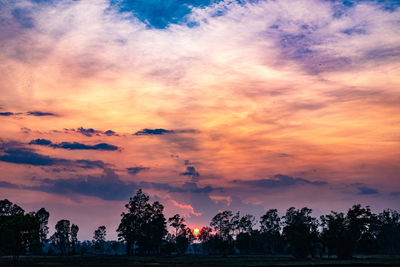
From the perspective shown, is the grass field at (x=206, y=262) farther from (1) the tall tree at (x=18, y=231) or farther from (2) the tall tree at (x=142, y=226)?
(2) the tall tree at (x=142, y=226)

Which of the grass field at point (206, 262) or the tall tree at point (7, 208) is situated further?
the tall tree at point (7, 208)

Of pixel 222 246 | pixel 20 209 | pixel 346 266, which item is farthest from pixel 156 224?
pixel 346 266

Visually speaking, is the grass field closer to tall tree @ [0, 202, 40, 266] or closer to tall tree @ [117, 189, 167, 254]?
tall tree @ [0, 202, 40, 266]

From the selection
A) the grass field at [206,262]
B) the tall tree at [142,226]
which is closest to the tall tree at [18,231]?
the grass field at [206,262]

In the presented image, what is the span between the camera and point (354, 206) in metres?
148

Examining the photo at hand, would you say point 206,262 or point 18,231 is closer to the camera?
point 18,231

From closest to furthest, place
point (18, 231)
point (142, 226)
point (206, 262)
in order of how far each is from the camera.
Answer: point (18, 231) → point (206, 262) → point (142, 226)

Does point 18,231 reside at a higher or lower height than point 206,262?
higher

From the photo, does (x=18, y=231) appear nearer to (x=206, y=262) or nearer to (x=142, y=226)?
(x=206, y=262)

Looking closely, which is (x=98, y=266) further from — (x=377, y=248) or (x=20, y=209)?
(x=377, y=248)

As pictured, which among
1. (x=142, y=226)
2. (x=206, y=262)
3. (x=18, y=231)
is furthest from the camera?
(x=142, y=226)

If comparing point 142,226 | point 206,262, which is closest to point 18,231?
point 206,262

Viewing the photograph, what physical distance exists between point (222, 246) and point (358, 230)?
209 feet

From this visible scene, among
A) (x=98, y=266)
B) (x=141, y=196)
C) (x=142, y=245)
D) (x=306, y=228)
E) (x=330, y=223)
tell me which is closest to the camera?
(x=98, y=266)
